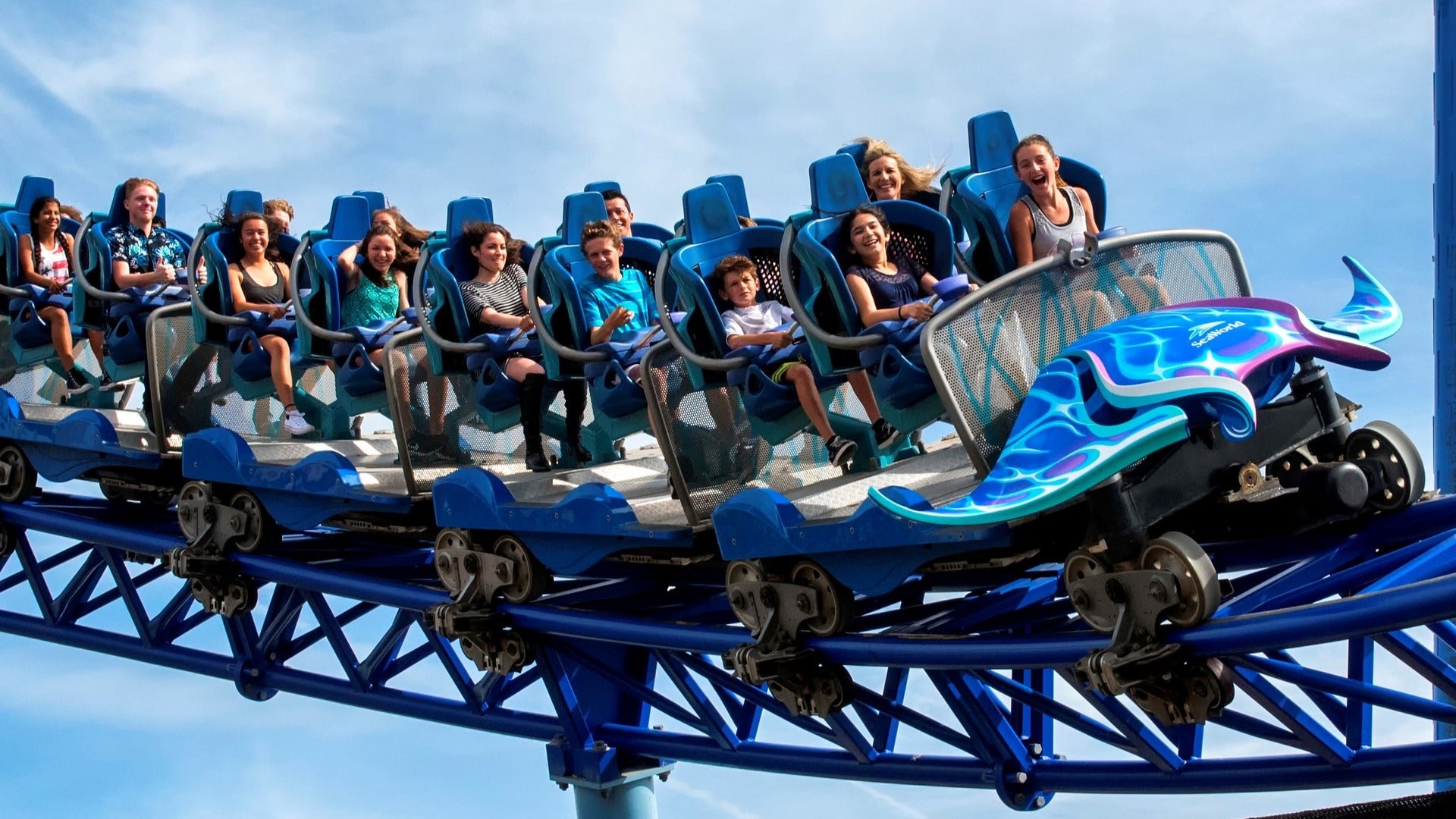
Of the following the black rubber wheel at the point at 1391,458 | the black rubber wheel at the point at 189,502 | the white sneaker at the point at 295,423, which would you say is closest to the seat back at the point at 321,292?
the white sneaker at the point at 295,423

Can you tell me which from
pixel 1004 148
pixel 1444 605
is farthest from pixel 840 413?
pixel 1444 605

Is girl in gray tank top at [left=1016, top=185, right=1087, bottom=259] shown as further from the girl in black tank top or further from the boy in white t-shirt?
the girl in black tank top

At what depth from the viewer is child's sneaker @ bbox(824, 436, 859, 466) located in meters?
5.70

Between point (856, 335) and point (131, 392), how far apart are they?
460 centimetres

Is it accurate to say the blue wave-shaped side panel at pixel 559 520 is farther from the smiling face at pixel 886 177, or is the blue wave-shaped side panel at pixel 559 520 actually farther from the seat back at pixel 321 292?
the smiling face at pixel 886 177

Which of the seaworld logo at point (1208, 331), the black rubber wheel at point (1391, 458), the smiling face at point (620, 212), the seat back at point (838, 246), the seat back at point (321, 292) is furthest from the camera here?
the smiling face at point (620, 212)

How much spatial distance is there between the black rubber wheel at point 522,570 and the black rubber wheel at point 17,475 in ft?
10.4

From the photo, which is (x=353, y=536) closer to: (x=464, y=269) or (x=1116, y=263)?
(x=464, y=269)

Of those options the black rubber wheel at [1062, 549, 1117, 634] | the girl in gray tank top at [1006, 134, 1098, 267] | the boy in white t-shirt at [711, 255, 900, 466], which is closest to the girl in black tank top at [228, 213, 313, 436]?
the boy in white t-shirt at [711, 255, 900, 466]

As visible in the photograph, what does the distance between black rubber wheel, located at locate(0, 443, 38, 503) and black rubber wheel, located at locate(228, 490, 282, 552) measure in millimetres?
1632

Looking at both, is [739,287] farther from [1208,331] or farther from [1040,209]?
[1208,331]

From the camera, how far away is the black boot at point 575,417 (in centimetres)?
674

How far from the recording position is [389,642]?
318 inches

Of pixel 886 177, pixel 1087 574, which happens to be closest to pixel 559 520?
pixel 886 177
